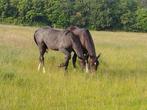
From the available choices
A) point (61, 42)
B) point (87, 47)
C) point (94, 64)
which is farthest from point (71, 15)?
point (94, 64)

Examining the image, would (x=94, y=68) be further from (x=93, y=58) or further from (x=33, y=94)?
(x=33, y=94)

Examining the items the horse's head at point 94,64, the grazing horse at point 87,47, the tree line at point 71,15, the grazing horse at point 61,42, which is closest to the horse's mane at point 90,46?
the grazing horse at point 87,47

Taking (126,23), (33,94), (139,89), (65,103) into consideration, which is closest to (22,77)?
(33,94)

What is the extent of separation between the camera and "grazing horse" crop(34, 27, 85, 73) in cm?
1452

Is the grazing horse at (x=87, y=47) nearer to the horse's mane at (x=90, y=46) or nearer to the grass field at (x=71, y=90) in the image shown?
the horse's mane at (x=90, y=46)

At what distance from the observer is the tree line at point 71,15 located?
3105 inches

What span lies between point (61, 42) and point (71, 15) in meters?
66.9

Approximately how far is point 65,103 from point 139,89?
290cm

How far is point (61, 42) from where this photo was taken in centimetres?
1515

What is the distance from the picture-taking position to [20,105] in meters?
8.84

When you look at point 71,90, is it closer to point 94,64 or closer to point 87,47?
point 94,64

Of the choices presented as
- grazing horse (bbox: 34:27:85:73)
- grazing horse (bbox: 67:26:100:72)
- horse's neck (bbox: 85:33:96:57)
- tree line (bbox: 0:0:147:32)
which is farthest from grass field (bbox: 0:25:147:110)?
tree line (bbox: 0:0:147:32)

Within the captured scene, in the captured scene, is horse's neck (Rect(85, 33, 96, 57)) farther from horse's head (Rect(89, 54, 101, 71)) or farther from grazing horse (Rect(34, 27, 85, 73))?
horse's head (Rect(89, 54, 101, 71))

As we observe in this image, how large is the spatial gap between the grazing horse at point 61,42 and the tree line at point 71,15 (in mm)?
61159
